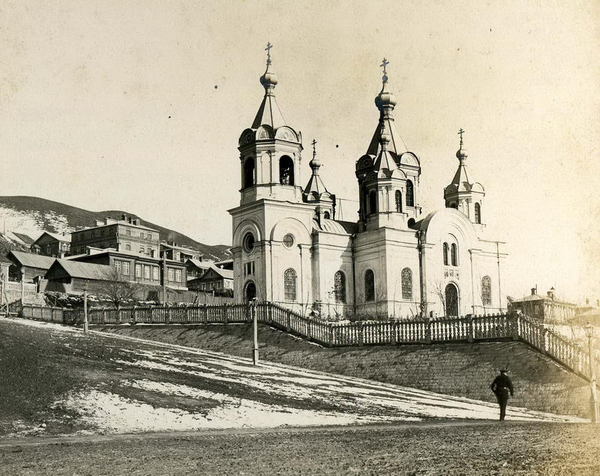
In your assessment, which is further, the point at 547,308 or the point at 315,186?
the point at 315,186

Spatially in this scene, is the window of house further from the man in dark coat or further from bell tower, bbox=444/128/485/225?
the man in dark coat

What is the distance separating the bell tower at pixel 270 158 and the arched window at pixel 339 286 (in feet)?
18.6

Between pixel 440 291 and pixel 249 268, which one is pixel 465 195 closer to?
pixel 440 291

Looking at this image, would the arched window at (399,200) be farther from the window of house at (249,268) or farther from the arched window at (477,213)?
the arched window at (477,213)

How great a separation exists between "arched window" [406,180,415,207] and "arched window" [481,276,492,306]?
24.2 feet

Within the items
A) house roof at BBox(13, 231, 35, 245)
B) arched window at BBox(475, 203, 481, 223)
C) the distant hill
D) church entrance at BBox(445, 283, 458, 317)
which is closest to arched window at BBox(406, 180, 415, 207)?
arched window at BBox(475, 203, 481, 223)

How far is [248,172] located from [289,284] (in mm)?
7313

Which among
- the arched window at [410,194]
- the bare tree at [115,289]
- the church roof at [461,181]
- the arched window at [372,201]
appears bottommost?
the bare tree at [115,289]

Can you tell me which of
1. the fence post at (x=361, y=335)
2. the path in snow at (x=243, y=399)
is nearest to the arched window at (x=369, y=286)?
the fence post at (x=361, y=335)

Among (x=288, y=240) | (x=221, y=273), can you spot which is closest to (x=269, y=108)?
(x=288, y=240)

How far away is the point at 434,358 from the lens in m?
29.7

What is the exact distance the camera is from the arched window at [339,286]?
52.3 metres

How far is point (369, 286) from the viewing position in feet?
172

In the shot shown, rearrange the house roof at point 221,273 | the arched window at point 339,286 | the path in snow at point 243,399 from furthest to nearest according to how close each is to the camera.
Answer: the house roof at point 221,273, the arched window at point 339,286, the path in snow at point 243,399
